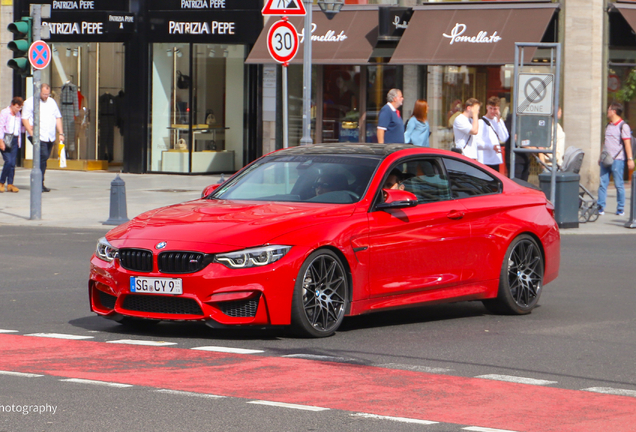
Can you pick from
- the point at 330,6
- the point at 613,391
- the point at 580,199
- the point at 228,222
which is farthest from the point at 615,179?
the point at 613,391

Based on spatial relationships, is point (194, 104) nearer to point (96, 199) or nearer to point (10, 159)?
point (10, 159)

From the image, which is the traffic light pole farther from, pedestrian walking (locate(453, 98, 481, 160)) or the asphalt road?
pedestrian walking (locate(453, 98, 481, 160))

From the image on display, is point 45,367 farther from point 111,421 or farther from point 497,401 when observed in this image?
point 497,401

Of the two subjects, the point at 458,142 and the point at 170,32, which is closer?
the point at 458,142

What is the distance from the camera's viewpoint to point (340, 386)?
6621mm

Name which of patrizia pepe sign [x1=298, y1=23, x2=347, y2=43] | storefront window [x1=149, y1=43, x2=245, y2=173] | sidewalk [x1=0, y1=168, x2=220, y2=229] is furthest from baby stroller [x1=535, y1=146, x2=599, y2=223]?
storefront window [x1=149, y1=43, x2=245, y2=173]

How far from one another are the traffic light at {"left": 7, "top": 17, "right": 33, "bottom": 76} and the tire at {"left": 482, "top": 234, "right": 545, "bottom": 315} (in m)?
10.7

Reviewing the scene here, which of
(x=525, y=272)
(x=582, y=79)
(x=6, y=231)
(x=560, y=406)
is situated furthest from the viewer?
(x=582, y=79)

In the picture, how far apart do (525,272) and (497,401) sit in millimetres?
3650

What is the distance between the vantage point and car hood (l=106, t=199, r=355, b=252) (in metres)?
7.93

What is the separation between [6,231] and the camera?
16.5m

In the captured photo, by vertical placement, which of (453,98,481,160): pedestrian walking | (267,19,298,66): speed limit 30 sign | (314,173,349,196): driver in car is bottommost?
(314,173,349,196): driver in car

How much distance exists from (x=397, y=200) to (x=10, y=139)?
1568cm

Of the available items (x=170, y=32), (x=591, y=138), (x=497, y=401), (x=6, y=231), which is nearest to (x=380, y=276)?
(x=497, y=401)
